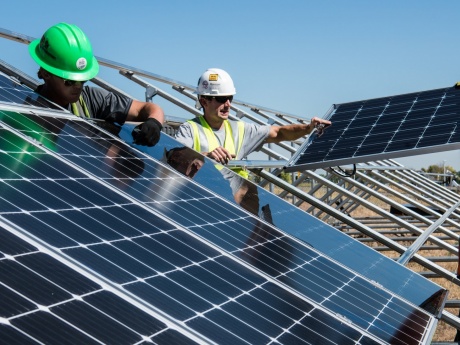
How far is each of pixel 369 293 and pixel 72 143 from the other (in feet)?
6.54

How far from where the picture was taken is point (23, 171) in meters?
3.64

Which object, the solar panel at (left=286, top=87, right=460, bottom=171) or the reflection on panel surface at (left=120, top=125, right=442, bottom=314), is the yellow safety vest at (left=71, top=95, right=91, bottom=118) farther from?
the solar panel at (left=286, top=87, right=460, bottom=171)

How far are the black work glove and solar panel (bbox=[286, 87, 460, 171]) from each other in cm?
175

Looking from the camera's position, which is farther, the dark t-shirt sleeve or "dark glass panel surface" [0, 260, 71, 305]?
the dark t-shirt sleeve

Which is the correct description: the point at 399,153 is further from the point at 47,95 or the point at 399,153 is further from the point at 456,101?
the point at 47,95

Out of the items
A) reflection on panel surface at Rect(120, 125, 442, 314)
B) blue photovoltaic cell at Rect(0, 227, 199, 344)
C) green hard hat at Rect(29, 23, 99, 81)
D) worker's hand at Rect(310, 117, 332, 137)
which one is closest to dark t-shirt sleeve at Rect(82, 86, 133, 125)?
reflection on panel surface at Rect(120, 125, 442, 314)

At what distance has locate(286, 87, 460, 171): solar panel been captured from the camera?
7.24m

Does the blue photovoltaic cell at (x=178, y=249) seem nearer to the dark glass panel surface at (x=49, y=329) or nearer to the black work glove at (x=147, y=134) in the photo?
the dark glass panel surface at (x=49, y=329)

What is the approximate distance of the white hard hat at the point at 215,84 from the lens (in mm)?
6895

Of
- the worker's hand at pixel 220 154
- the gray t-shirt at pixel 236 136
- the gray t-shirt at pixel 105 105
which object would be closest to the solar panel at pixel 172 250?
the gray t-shirt at pixel 105 105

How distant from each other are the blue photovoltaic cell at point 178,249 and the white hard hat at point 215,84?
62.0 inches

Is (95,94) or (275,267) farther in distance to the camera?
(95,94)

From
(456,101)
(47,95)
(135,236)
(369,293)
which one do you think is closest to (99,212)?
(135,236)

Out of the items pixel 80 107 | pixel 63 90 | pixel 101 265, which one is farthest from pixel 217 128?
pixel 101 265
